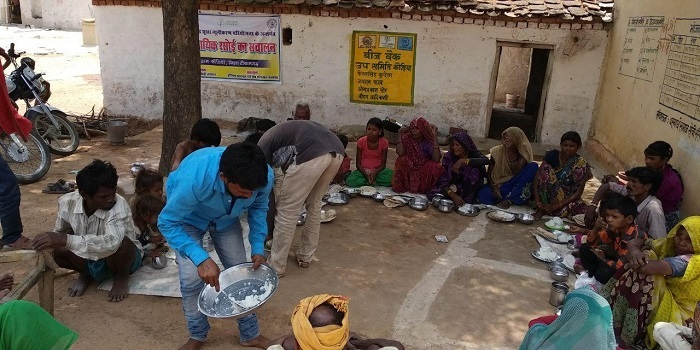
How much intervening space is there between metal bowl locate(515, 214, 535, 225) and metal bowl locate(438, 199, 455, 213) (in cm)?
72

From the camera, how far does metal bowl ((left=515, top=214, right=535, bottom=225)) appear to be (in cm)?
550

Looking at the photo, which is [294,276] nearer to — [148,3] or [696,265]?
[696,265]

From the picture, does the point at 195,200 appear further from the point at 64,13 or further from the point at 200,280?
the point at 64,13

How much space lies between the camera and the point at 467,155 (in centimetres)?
601

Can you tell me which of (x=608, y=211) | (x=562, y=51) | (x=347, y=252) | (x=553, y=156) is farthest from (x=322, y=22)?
(x=608, y=211)

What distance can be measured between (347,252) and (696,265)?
2.67 m

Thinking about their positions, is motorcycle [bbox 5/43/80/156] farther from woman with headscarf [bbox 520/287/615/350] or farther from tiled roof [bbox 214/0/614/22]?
woman with headscarf [bbox 520/287/615/350]

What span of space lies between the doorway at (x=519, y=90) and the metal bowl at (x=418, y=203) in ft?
13.4

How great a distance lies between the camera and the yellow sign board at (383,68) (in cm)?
873

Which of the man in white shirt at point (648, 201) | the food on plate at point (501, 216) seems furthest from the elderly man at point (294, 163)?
the man in white shirt at point (648, 201)

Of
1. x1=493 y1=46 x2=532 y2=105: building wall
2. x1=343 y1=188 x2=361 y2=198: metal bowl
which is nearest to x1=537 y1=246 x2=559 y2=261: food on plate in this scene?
x1=343 y1=188 x2=361 y2=198: metal bowl

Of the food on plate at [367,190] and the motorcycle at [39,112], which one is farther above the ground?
the motorcycle at [39,112]

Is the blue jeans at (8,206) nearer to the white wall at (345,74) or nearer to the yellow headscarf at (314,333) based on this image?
the yellow headscarf at (314,333)

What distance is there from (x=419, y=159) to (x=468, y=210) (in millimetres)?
861
